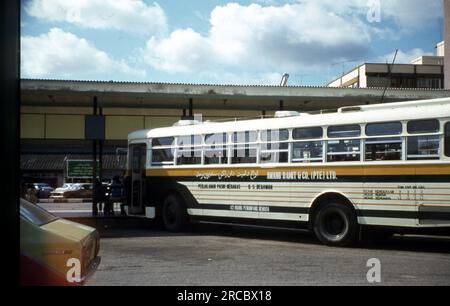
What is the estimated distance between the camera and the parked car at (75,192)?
30.0 metres

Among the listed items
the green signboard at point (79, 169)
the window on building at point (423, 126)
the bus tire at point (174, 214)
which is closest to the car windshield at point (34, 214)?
the window on building at point (423, 126)

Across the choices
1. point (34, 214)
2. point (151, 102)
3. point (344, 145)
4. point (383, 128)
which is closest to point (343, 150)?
point (344, 145)

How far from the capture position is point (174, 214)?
1500cm

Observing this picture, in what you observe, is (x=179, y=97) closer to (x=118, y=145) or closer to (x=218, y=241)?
(x=118, y=145)

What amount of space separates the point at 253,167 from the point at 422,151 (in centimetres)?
412

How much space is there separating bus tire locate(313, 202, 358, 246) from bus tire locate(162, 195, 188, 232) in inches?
165

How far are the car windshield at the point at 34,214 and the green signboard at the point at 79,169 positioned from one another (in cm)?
1407

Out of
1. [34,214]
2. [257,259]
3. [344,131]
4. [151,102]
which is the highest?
[151,102]

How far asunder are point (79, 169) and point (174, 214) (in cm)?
761

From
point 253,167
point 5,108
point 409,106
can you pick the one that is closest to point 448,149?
point 409,106

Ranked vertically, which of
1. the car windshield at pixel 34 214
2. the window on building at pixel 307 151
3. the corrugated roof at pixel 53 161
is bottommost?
the car windshield at pixel 34 214

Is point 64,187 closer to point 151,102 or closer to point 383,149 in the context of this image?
point 151,102

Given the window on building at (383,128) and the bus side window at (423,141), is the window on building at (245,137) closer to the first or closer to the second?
the window on building at (383,128)

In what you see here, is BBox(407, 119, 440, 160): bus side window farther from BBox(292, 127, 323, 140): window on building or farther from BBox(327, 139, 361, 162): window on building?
BBox(292, 127, 323, 140): window on building
